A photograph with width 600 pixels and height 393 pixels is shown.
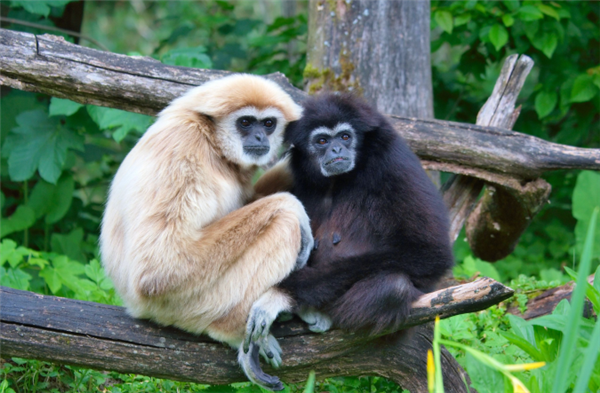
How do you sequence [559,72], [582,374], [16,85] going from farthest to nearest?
[559,72] < [16,85] < [582,374]

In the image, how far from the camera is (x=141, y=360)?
296 centimetres

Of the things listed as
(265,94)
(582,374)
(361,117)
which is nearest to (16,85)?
(265,94)

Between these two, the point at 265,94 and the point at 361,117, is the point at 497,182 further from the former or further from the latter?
the point at 265,94

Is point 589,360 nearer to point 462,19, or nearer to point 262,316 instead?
point 262,316

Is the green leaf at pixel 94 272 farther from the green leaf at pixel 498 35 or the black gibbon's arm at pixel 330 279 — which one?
the green leaf at pixel 498 35

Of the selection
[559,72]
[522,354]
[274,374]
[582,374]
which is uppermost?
[559,72]

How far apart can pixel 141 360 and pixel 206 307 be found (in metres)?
0.49

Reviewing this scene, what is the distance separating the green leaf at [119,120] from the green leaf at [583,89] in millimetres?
3854

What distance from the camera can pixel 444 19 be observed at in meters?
4.71

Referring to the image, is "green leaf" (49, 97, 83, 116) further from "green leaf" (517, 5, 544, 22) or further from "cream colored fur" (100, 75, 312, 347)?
"green leaf" (517, 5, 544, 22)

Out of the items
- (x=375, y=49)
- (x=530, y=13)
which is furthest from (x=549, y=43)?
(x=375, y=49)

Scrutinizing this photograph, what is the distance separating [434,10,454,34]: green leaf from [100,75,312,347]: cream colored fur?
2600mm

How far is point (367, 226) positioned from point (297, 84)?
344 centimetres

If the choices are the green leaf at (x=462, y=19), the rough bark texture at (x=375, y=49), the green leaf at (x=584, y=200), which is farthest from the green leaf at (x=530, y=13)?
the green leaf at (x=584, y=200)
